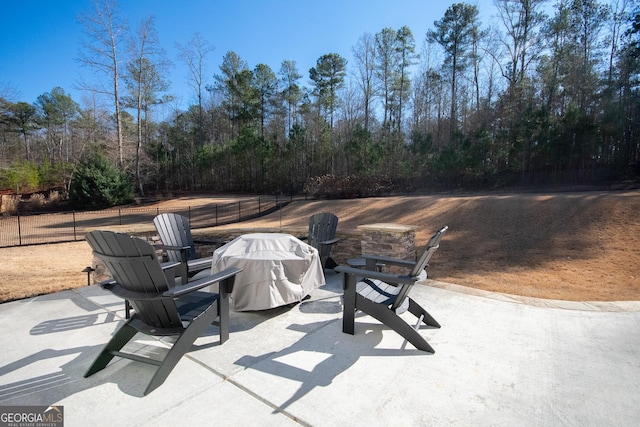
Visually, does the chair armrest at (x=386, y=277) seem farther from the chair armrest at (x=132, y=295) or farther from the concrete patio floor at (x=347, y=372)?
the chair armrest at (x=132, y=295)

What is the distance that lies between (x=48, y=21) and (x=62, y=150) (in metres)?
25.6

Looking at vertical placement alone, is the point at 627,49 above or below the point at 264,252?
above

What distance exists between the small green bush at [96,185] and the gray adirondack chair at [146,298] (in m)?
20.5

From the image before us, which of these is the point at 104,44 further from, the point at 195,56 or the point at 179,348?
the point at 179,348

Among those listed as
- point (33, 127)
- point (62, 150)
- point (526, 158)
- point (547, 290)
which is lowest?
point (547, 290)

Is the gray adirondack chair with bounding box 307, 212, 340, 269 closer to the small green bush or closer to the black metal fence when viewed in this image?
the black metal fence

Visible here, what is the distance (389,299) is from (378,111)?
2570 cm

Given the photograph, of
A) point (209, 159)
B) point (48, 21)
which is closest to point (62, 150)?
point (209, 159)

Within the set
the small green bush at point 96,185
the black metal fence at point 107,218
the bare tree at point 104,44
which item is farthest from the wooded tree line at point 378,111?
the black metal fence at point 107,218

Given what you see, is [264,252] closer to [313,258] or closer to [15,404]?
[313,258]

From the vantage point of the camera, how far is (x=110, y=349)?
6.56 feet

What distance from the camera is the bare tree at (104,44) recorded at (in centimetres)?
1944

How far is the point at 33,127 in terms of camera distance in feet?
92.6

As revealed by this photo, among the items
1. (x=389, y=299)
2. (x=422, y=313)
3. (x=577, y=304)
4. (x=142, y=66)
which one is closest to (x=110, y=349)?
(x=389, y=299)
